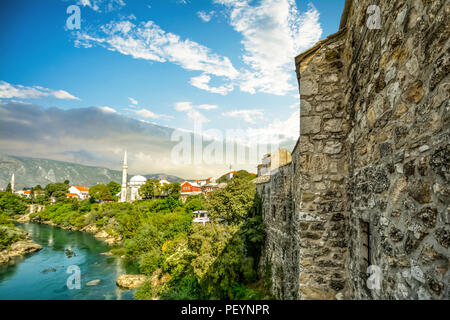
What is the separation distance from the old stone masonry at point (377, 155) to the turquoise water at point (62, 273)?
14.9 meters

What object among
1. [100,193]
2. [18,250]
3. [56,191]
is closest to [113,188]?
[100,193]

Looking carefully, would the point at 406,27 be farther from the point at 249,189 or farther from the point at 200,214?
the point at 200,214

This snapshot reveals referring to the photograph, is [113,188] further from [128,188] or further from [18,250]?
[18,250]

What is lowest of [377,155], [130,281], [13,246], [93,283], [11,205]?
[93,283]

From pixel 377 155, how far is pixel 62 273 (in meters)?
22.9

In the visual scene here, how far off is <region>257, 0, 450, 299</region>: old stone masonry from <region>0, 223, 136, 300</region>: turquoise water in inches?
588

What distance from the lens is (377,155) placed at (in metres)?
2.07

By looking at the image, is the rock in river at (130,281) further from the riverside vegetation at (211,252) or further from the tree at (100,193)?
the tree at (100,193)

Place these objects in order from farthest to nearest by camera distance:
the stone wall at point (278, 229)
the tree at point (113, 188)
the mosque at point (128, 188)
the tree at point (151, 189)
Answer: the tree at point (113, 188), the mosque at point (128, 188), the tree at point (151, 189), the stone wall at point (278, 229)

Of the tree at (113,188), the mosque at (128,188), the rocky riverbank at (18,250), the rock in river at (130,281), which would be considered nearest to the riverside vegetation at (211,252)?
the rock in river at (130,281)

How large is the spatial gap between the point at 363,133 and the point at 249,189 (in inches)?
545

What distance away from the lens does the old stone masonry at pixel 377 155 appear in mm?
1336

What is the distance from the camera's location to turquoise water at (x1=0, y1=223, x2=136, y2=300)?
15.1 meters
